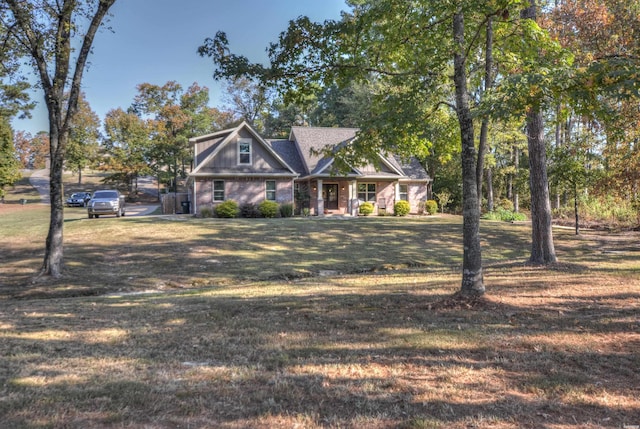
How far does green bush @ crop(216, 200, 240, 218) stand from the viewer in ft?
85.3

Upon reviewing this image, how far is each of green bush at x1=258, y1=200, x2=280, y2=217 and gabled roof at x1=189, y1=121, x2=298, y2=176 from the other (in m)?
2.64

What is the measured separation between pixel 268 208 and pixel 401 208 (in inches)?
396

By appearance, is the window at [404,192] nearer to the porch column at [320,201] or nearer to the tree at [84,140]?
the porch column at [320,201]

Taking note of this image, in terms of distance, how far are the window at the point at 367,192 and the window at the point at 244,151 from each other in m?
8.61

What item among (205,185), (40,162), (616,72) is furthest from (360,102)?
(40,162)

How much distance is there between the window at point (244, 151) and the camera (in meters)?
28.0

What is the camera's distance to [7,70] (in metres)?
12.4

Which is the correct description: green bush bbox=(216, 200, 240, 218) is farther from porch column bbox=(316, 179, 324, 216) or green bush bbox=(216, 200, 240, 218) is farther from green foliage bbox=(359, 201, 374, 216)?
green foliage bbox=(359, 201, 374, 216)

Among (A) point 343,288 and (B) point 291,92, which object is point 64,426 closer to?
(B) point 291,92

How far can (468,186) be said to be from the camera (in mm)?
6703

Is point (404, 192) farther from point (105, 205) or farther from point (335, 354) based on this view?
point (335, 354)

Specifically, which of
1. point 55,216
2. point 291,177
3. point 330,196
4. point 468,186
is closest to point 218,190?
point 291,177

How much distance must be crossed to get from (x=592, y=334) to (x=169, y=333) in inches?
200

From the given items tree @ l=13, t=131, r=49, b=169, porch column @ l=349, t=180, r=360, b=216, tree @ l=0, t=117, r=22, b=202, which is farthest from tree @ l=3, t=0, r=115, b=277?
tree @ l=13, t=131, r=49, b=169
